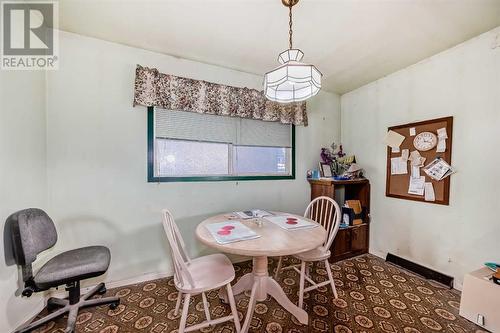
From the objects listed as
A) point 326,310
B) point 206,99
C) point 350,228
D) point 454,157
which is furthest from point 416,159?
point 206,99

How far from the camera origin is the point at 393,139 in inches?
100

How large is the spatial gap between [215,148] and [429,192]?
8.07ft

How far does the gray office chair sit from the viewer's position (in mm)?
1356

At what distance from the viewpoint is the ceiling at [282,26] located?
1538 mm

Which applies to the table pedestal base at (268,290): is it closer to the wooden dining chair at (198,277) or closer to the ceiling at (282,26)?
the wooden dining chair at (198,277)

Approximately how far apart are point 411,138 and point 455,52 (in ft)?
2.95

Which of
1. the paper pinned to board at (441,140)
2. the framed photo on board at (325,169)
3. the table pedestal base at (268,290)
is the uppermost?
the paper pinned to board at (441,140)

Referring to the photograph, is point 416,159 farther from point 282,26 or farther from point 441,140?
point 282,26

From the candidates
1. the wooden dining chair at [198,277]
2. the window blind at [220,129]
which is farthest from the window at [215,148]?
the wooden dining chair at [198,277]

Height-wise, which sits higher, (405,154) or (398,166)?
(405,154)

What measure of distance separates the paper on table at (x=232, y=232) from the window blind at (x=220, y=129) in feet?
3.67

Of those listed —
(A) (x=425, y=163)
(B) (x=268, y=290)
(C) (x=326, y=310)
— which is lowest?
(C) (x=326, y=310)

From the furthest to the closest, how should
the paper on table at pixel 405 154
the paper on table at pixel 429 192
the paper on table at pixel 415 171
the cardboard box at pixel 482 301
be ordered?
1. the paper on table at pixel 405 154
2. the paper on table at pixel 415 171
3. the paper on table at pixel 429 192
4. the cardboard box at pixel 482 301

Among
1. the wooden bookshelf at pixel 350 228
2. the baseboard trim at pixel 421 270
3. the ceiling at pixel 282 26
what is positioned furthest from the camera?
the wooden bookshelf at pixel 350 228
